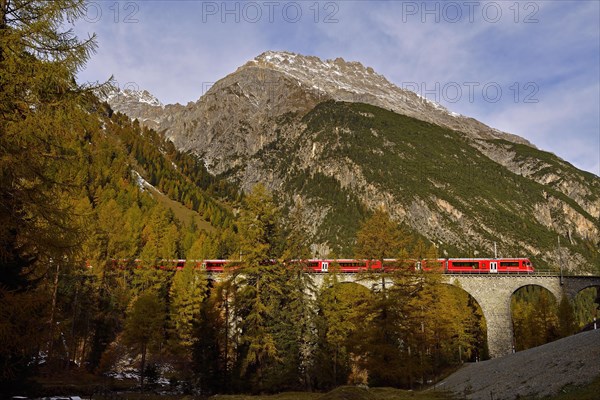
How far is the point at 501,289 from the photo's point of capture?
58844 millimetres

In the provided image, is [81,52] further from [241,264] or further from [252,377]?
[252,377]

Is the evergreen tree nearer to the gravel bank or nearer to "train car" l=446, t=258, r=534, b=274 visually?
the gravel bank

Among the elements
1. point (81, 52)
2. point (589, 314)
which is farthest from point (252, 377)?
point (589, 314)

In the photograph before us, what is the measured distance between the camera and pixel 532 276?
58438mm

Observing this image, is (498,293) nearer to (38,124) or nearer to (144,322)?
(144,322)

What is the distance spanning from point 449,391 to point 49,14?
91.2 feet

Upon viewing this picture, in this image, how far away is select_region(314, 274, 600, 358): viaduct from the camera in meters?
58.1

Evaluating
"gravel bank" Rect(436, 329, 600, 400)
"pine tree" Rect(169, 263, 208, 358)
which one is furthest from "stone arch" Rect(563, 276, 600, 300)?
"pine tree" Rect(169, 263, 208, 358)

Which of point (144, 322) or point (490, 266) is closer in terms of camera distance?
point (144, 322)

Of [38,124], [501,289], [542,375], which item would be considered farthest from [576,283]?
[38,124]

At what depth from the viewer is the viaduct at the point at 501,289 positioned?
191 ft

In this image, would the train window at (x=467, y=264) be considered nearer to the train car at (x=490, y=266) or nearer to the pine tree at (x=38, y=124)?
the train car at (x=490, y=266)

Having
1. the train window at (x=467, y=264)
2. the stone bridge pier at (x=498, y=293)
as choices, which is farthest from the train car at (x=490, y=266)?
the stone bridge pier at (x=498, y=293)

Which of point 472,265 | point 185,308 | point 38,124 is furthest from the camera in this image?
point 472,265
